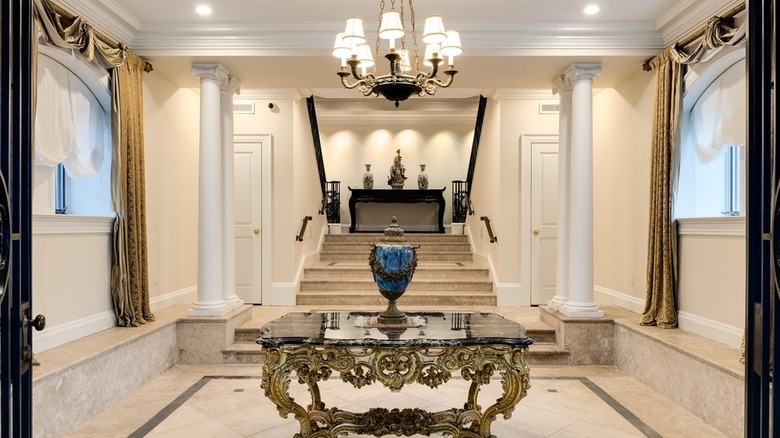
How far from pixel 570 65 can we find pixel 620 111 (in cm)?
104

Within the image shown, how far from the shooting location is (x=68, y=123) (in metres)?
4.11

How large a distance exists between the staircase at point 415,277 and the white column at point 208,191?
164cm

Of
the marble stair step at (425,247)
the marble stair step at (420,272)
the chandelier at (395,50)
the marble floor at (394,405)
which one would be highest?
the chandelier at (395,50)

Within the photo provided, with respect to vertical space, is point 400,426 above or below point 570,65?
below

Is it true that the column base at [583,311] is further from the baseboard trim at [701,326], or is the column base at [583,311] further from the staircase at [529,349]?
the baseboard trim at [701,326]

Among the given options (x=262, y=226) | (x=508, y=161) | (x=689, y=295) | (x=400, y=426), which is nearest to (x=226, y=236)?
(x=262, y=226)

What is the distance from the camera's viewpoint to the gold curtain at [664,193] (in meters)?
4.49

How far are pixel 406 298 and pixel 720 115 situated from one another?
12.1ft

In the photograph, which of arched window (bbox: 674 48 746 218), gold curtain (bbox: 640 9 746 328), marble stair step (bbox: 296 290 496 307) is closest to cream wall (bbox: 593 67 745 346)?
gold curtain (bbox: 640 9 746 328)

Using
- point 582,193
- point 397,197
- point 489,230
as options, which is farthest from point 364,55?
point 397,197

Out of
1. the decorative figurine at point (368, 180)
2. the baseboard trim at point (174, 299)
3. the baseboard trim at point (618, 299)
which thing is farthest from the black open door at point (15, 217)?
the decorative figurine at point (368, 180)

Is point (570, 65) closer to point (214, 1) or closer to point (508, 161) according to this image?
point (508, 161)

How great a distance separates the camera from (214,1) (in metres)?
4.27
